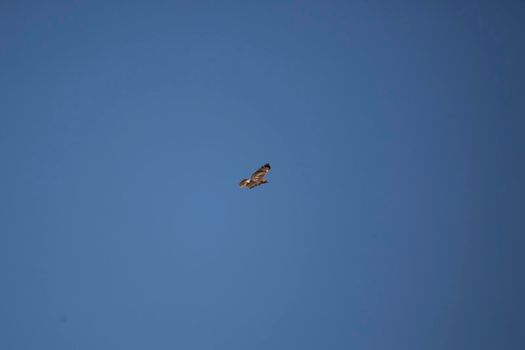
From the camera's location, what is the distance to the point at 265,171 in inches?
807

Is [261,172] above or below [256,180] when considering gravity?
above

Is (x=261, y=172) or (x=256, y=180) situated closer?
(x=261, y=172)
